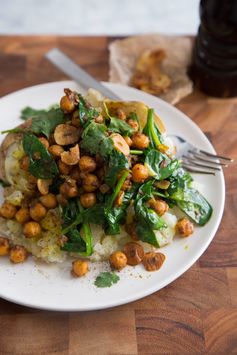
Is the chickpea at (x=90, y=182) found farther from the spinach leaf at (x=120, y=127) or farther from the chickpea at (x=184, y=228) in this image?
the chickpea at (x=184, y=228)

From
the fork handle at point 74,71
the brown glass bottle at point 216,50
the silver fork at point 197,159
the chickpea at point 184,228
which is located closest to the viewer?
the chickpea at point 184,228

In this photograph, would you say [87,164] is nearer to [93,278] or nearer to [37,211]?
[37,211]

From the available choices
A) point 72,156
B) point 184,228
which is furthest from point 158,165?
point 72,156

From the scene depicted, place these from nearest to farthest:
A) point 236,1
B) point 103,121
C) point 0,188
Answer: point 103,121 → point 0,188 → point 236,1

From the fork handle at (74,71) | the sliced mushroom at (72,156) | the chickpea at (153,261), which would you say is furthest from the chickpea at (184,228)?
the fork handle at (74,71)

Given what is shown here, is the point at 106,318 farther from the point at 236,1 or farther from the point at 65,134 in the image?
the point at 236,1

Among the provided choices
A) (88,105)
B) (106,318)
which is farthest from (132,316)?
(88,105)
